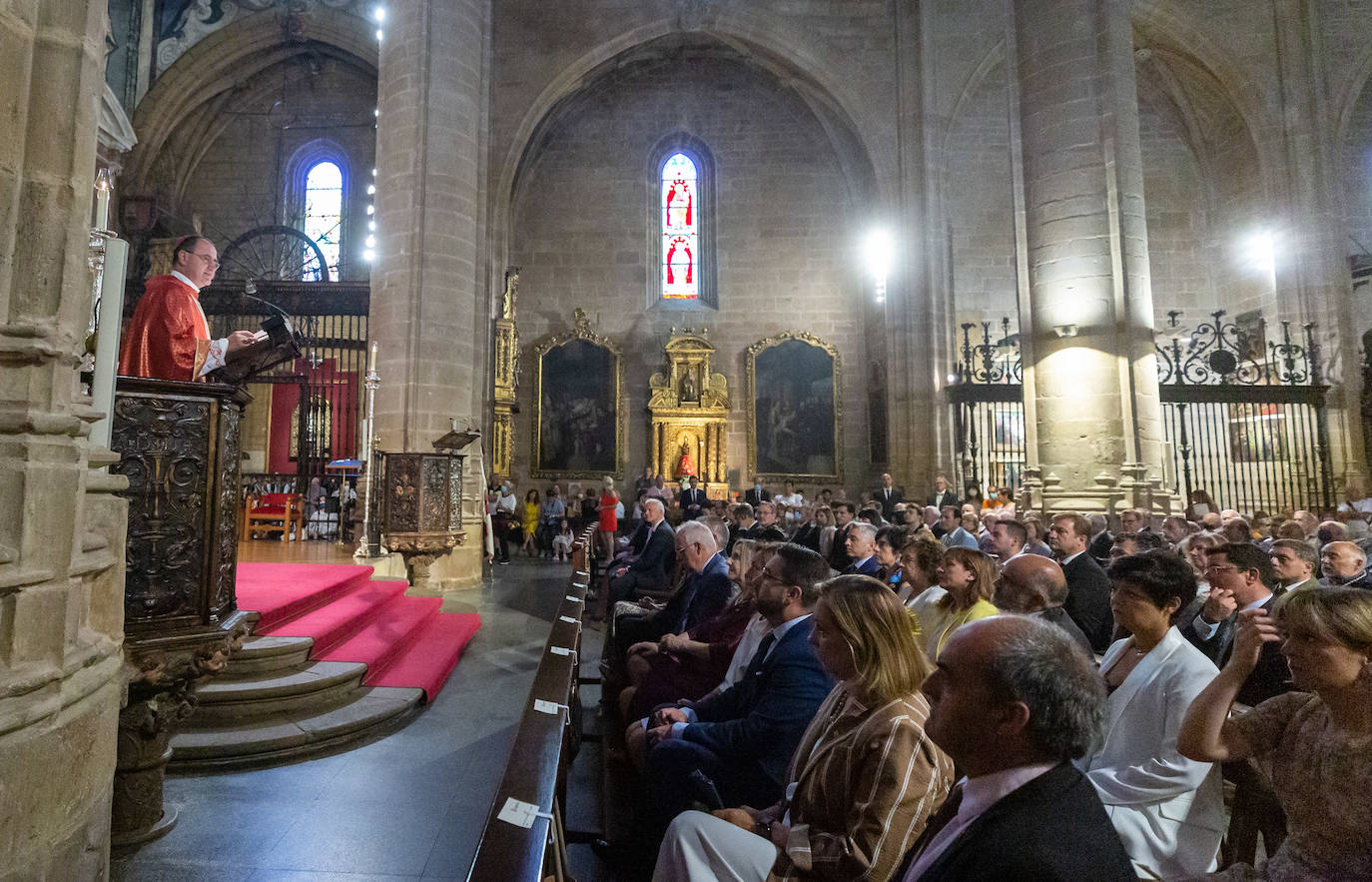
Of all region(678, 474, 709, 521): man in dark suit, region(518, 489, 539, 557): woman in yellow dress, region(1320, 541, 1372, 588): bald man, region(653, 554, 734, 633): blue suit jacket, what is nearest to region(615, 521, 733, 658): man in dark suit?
region(653, 554, 734, 633): blue suit jacket

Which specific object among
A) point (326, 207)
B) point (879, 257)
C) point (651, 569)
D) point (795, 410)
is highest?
point (326, 207)

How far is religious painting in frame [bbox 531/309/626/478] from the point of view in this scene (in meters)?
15.0

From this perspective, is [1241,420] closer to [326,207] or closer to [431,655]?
[431,655]

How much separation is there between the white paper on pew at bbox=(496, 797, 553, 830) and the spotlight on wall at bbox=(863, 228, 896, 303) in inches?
528

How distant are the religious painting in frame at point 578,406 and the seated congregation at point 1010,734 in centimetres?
1162

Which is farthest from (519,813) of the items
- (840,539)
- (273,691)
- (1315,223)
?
(1315,223)

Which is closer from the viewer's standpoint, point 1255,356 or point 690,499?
point 1255,356

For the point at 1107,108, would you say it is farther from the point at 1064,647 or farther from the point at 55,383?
the point at 55,383

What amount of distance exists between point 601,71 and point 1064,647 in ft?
52.5

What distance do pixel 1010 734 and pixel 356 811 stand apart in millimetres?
2730

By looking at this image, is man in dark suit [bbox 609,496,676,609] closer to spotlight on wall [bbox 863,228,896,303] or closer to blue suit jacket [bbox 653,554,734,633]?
blue suit jacket [bbox 653,554,734,633]

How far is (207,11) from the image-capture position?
48.4ft

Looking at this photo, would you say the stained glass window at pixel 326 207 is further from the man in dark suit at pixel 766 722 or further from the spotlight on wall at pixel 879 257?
the man in dark suit at pixel 766 722

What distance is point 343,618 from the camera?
4.79m
